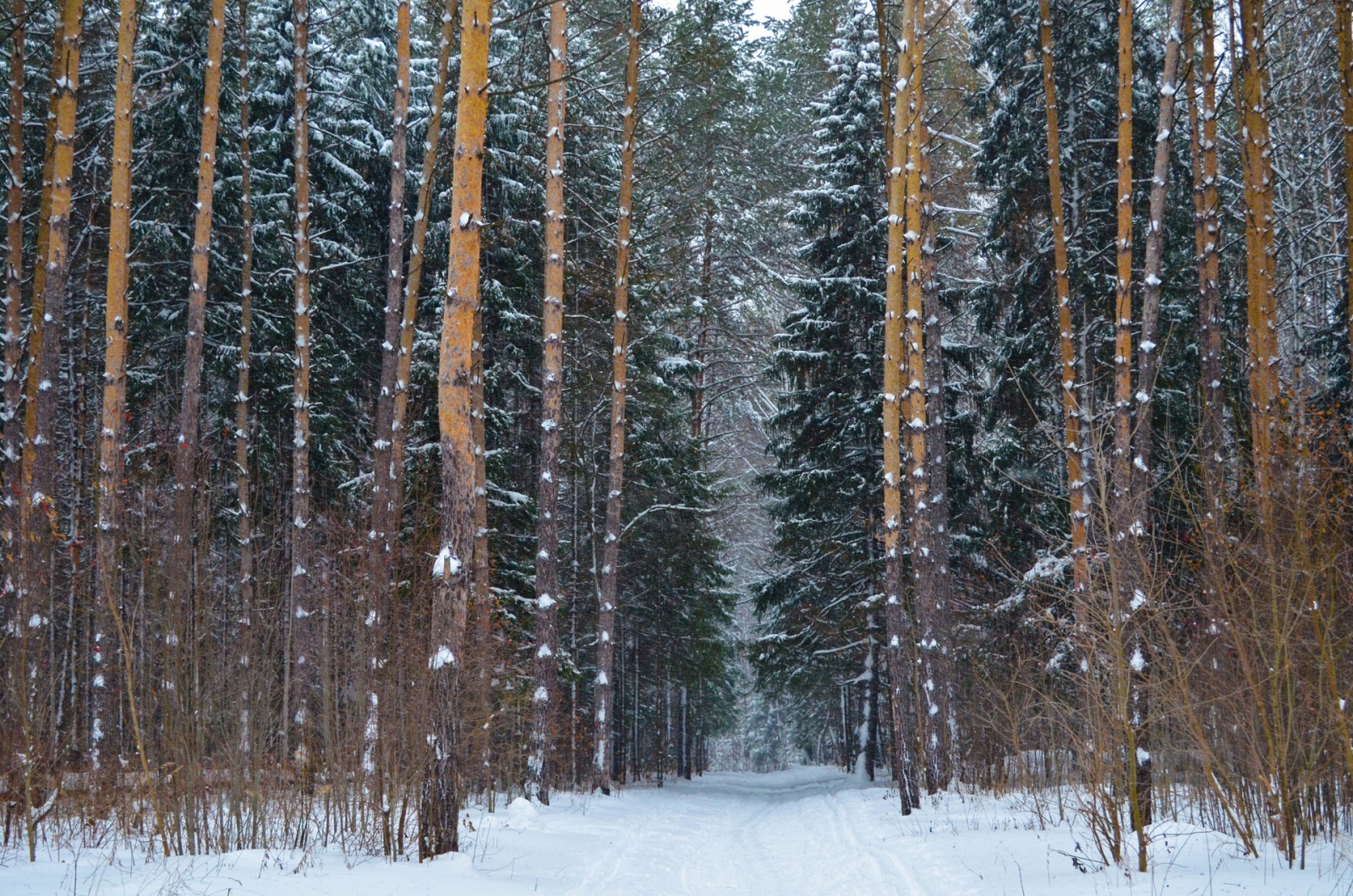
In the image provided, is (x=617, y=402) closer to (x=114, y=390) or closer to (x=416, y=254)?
(x=416, y=254)

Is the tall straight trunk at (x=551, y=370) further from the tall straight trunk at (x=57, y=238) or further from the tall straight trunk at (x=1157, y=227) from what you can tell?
the tall straight trunk at (x=1157, y=227)

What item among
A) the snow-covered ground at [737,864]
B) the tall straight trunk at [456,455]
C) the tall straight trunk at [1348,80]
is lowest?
the snow-covered ground at [737,864]

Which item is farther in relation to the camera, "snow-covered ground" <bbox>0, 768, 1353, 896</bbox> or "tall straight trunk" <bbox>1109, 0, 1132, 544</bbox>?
"tall straight trunk" <bbox>1109, 0, 1132, 544</bbox>

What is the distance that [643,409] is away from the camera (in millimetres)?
21969

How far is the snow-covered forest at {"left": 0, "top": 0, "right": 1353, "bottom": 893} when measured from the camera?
799cm

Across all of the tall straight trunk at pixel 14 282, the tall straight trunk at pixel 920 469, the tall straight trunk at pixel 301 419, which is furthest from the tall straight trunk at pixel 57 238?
the tall straight trunk at pixel 920 469

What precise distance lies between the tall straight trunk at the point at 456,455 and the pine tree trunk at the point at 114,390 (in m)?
3.83

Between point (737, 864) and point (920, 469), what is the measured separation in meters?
6.15

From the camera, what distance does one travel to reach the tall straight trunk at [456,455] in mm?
7902

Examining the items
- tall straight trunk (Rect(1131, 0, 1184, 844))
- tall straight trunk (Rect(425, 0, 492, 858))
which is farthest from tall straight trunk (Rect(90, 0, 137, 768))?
tall straight trunk (Rect(1131, 0, 1184, 844))

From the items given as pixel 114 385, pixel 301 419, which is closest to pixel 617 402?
pixel 301 419

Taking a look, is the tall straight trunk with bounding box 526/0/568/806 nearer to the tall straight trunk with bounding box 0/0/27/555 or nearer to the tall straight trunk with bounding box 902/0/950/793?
the tall straight trunk with bounding box 902/0/950/793

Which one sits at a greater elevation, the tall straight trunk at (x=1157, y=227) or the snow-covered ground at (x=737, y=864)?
the tall straight trunk at (x=1157, y=227)

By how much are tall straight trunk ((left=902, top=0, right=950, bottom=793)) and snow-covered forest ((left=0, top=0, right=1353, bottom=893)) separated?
0.12 m
